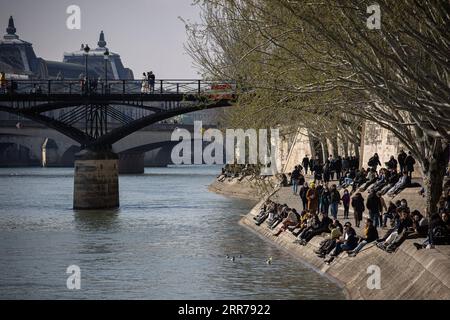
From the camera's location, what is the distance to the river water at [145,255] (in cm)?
3625

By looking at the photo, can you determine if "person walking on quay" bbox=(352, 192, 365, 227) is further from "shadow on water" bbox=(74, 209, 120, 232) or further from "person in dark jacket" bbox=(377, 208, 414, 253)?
"shadow on water" bbox=(74, 209, 120, 232)

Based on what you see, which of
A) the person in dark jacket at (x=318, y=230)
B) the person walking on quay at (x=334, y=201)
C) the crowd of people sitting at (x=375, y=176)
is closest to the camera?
the person in dark jacket at (x=318, y=230)

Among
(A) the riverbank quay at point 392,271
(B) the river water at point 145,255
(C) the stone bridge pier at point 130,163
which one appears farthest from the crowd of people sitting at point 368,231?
(C) the stone bridge pier at point 130,163

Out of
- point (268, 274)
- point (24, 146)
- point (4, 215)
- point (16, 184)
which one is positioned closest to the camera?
point (268, 274)

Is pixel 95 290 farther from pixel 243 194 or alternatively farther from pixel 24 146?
pixel 24 146

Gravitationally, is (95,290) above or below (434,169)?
below

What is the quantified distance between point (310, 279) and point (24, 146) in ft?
465

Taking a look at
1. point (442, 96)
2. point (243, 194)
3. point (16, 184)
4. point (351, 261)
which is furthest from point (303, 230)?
point (16, 184)

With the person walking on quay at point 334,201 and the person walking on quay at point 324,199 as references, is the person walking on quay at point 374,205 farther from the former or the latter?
the person walking on quay at point 324,199

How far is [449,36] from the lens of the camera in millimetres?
27328

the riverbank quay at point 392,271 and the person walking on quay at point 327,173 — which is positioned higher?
the person walking on quay at point 327,173

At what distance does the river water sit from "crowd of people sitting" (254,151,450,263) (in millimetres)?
1156

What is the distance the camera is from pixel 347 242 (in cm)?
3688

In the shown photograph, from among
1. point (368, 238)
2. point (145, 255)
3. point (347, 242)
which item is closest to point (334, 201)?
point (145, 255)
